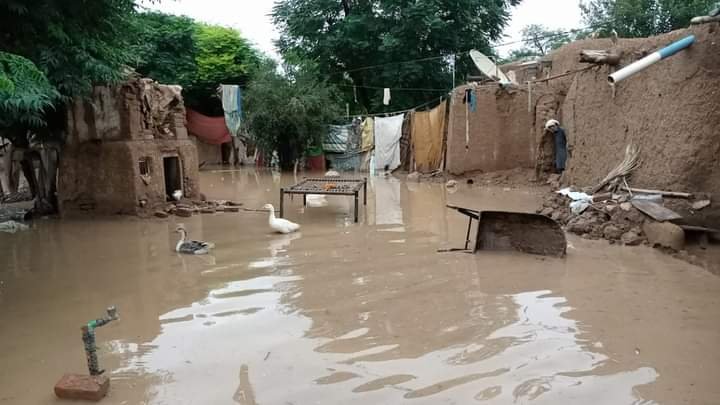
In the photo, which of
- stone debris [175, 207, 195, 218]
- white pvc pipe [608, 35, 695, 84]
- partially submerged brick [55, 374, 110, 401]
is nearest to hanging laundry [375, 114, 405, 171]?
stone debris [175, 207, 195, 218]

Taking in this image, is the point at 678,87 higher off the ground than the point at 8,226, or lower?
higher

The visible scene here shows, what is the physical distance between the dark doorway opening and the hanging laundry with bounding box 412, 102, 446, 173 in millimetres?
9444

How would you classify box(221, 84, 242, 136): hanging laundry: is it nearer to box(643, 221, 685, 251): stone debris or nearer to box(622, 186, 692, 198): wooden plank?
box(622, 186, 692, 198): wooden plank

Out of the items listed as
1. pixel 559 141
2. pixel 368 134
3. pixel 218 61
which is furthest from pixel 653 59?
pixel 218 61

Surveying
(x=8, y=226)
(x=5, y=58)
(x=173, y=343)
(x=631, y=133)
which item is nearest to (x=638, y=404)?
(x=173, y=343)

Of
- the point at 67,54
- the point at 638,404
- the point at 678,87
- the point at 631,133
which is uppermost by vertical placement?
the point at 67,54

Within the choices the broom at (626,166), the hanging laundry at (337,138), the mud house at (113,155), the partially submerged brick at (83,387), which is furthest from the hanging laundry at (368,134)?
the partially submerged brick at (83,387)

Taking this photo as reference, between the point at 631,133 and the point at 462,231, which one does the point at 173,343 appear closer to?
the point at 462,231

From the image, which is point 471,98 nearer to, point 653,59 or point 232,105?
point 653,59

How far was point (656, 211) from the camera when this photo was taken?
7688mm

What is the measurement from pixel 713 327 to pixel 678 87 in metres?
4.48

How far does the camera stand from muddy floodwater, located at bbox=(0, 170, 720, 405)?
3.79 metres

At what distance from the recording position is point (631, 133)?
897cm

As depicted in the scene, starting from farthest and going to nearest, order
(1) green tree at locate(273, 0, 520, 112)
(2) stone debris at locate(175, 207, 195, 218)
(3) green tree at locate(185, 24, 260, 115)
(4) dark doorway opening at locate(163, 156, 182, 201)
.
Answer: (3) green tree at locate(185, 24, 260, 115) → (1) green tree at locate(273, 0, 520, 112) → (4) dark doorway opening at locate(163, 156, 182, 201) → (2) stone debris at locate(175, 207, 195, 218)
